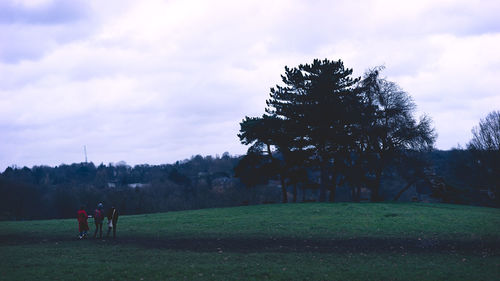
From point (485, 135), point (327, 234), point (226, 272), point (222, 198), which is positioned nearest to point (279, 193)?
point (222, 198)

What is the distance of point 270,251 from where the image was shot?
1892 cm

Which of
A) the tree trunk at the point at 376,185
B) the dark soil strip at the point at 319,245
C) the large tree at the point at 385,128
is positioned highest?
the large tree at the point at 385,128

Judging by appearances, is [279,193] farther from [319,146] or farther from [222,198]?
[319,146]

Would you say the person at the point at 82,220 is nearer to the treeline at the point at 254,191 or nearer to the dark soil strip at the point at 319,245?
the dark soil strip at the point at 319,245

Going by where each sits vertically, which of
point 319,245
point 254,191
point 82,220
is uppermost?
point 82,220

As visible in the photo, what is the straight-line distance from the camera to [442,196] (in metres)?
61.8

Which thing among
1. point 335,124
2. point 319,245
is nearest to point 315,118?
point 335,124

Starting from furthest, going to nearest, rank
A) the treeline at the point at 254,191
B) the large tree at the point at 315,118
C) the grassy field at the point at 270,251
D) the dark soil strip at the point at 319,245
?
the treeline at the point at 254,191 → the large tree at the point at 315,118 → the dark soil strip at the point at 319,245 → the grassy field at the point at 270,251

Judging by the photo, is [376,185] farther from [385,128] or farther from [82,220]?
[82,220]

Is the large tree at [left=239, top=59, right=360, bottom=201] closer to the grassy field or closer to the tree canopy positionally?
the tree canopy

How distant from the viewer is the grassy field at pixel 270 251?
1433cm

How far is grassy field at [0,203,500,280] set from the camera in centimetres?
1433

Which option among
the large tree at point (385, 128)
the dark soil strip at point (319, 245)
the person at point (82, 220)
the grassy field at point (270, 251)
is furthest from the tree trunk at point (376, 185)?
the person at point (82, 220)

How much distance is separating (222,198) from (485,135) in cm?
4758
